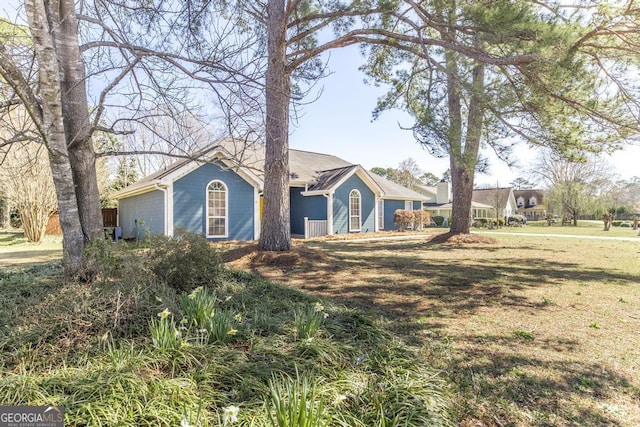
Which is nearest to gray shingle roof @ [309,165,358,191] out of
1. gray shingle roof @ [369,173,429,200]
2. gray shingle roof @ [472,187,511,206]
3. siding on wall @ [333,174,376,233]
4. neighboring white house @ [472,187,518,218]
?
siding on wall @ [333,174,376,233]

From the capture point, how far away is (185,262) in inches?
169

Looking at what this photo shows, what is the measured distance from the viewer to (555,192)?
114 ft

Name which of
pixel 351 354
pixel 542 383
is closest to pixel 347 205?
pixel 351 354

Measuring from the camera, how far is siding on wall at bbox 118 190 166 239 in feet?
42.3

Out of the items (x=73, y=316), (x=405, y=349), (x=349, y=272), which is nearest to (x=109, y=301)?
(x=73, y=316)

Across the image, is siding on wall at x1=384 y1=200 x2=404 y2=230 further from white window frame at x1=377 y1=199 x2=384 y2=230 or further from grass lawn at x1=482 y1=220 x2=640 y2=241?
grass lawn at x1=482 y1=220 x2=640 y2=241

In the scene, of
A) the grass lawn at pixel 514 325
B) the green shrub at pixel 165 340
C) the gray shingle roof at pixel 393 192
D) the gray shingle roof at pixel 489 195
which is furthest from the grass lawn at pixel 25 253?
the gray shingle roof at pixel 489 195

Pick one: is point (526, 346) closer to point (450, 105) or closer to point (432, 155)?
point (432, 155)

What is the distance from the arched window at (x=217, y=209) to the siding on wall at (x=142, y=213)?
171cm

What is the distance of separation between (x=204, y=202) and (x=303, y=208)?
20.3 ft

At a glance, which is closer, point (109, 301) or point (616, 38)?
point (109, 301)

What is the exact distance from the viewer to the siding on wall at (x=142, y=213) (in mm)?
12891

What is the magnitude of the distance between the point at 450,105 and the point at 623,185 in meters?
51.1

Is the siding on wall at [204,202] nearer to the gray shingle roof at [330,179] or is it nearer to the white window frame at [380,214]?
the gray shingle roof at [330,179]
